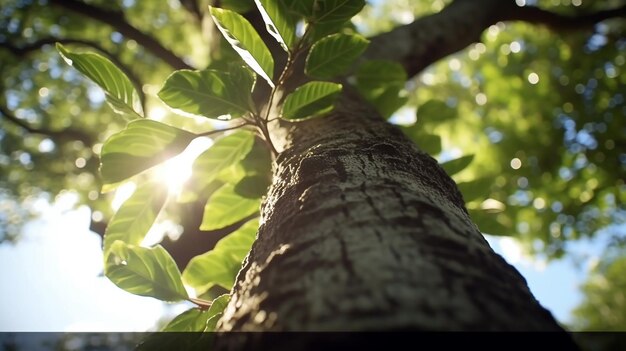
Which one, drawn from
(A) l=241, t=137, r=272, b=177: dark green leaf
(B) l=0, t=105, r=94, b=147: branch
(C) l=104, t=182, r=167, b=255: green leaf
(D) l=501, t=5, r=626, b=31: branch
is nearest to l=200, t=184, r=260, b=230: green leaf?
(A) l=241, t=137, r=272, b=177: dark green leaf

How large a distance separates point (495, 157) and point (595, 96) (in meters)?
1.21

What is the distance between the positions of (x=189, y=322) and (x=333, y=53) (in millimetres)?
850

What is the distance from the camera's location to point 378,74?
5.47ft

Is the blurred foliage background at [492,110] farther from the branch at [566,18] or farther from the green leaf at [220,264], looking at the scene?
the green leaf at [220,264]

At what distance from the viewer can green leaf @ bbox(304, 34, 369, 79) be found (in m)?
1.13

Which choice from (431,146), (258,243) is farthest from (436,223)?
(431,146)

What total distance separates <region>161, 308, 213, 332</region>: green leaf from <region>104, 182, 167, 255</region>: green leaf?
0.33m

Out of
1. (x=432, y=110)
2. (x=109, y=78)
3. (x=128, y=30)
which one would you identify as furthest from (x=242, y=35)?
(x=128, y=30)

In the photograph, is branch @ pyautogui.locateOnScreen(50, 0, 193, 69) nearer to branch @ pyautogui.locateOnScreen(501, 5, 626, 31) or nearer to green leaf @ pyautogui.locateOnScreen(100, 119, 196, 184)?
green leaf @ pyautogui.locateOnScreen(100, 119, 196, 184)

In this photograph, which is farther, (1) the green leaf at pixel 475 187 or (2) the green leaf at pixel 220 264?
(1) the green leaf at pixel 475 187

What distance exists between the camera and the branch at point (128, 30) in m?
2.57

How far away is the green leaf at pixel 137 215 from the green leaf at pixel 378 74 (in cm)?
92

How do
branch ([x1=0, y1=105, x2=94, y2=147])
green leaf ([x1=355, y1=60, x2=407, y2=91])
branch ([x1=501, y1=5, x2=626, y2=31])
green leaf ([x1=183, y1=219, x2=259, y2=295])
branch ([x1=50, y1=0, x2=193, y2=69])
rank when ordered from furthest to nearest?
branch ([x1=0, y1=105, x2=94, y2=147]) → branch ([x1=501, y1=5, x2=626, y2=31]) → branch ([x1=50, y1=0, x2=193, y2=69]) → green leaf ([x1=355, y1=60, x2=407, y2=91]) → green leaf ([x1=183, y1=219, x2=259, y2=295])

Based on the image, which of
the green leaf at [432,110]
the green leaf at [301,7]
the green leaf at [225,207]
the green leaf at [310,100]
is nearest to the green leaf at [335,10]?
the green leaf at [301,7]
